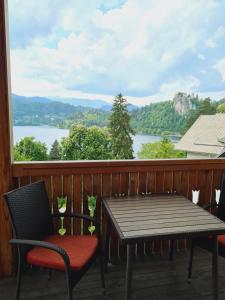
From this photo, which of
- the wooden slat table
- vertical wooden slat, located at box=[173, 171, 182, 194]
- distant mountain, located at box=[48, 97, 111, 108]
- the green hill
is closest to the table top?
the wooden slat table

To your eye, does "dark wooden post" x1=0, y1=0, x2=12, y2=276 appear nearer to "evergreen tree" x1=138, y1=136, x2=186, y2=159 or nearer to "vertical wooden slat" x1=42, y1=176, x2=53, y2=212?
"vertical wooden slat" x1=42, y1=176, x2=53, y2=212

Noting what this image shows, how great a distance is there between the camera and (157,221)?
169 centimetres

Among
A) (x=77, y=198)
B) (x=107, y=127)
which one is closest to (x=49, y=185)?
(x=77, y=198)

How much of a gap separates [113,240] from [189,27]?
240cm

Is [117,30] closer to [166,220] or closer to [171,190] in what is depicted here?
[171,190]

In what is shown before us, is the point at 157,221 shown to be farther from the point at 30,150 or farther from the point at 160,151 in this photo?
the point at 30,150

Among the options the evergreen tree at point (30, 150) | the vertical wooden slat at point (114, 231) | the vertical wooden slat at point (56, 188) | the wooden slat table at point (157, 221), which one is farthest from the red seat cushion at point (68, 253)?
the evergreen tree at point (30, 150)

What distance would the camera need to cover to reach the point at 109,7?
2449 mm

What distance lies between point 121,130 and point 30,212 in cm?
128

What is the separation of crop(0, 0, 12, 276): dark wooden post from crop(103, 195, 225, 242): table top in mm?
865

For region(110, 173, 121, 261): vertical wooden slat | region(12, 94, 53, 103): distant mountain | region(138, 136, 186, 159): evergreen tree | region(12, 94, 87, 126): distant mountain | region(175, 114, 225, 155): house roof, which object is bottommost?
region(110, 173, 121, 261): vertical wooden slat

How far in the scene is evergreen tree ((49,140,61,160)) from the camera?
241cm

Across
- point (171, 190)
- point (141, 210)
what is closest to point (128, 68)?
point (171, 190)

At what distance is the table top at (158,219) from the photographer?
1.51 m
